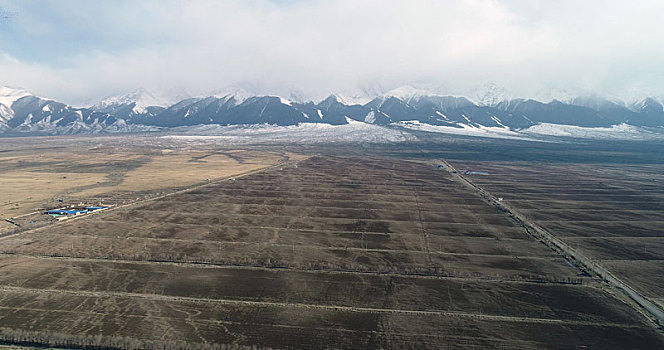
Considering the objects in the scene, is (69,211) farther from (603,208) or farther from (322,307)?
(603,208)

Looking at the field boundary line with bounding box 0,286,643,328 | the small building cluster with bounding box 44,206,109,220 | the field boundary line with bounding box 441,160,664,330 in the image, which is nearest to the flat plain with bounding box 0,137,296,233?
the small building cluster with bounding box 44,206,109,220

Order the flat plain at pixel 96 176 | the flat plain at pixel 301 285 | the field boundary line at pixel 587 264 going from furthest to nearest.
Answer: the flat plain at pixel 96 176 → the field boundary line at pixel 587 264 → the flat plain at pixel 301 285

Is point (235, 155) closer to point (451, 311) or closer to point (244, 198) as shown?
point (244, 198)

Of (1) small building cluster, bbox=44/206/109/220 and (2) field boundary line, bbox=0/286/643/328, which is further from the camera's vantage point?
(1) small building cluster, bbox=44/206/109/220

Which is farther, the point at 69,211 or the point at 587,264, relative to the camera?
the point at 69,211

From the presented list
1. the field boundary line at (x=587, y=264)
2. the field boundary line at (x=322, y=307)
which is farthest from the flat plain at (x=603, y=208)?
the field boundary line at (x=322, y=307)

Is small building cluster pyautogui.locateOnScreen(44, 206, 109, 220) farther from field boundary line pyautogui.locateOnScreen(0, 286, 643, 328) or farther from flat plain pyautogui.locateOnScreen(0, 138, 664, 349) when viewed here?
field boundary line pyautogui.locateOnScreen(0, 286, 643, 328)

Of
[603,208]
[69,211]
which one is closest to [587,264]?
[603,208]

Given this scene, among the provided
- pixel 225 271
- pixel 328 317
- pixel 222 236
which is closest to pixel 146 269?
pixel 225 271

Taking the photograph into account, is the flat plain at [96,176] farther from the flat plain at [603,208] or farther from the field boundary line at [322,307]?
the flat plain at [603,208]
